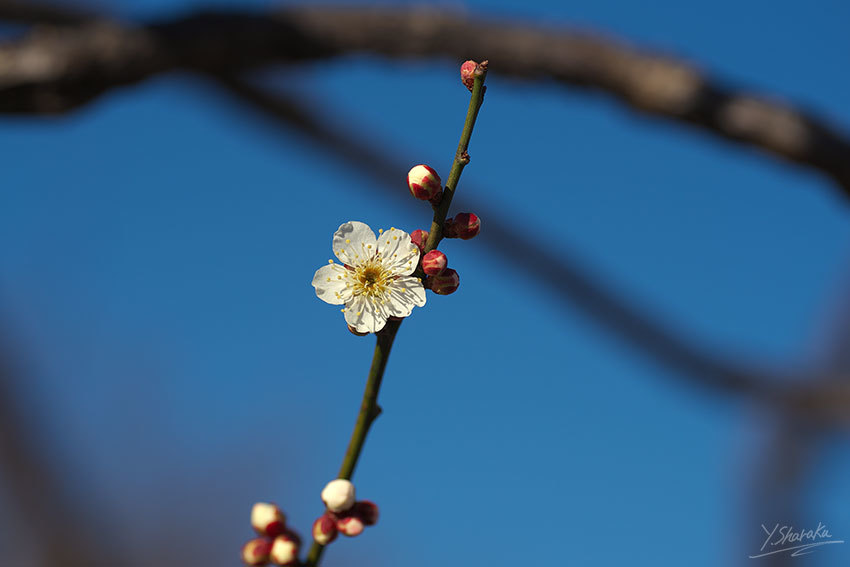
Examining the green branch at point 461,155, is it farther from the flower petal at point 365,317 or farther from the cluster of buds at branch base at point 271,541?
the cluster of buds at branch base at point 271,541

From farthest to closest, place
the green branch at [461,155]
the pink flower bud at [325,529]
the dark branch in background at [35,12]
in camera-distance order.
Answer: the dark branch in background at [35,12] < the pink flower bud at [325,529] < the green branch at [461,155]

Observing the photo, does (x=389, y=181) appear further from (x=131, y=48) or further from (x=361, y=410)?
(x=361, y=410)

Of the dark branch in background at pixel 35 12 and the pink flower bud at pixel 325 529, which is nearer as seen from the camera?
the pink flower bud at pixel 325 529

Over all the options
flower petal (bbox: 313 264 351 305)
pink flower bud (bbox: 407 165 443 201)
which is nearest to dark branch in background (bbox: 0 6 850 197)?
flower petal (bbox: 313 264 351 305)

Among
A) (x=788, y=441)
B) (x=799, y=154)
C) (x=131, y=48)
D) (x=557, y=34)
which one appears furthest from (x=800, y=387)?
(x=131, y=48)

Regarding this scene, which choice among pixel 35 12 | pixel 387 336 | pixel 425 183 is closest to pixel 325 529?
pixel 387 336

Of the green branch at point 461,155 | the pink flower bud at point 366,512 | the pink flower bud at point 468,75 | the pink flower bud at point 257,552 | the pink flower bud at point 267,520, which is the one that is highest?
the pink flower bud at point 468,75

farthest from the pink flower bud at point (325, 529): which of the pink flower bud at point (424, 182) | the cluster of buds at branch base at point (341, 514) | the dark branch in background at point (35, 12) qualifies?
the dark branch in background at point (35, 12)
